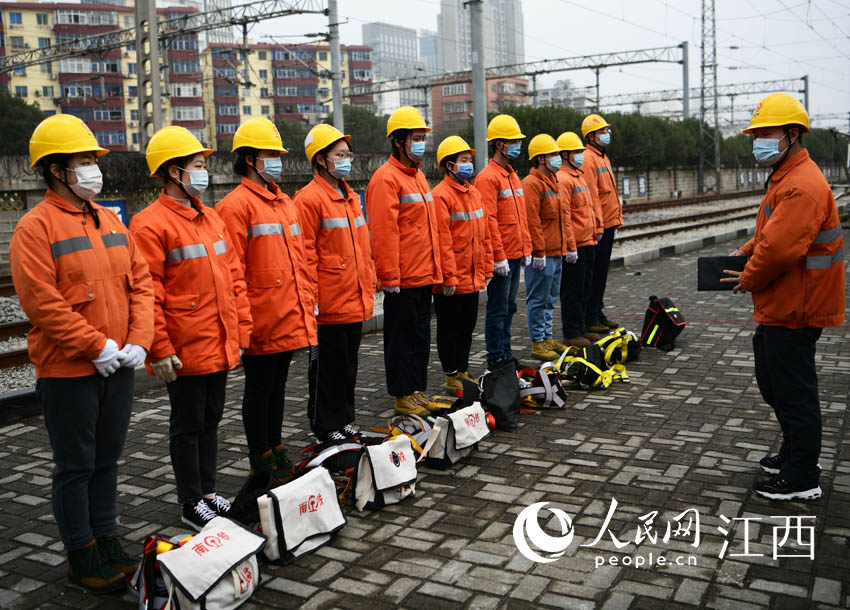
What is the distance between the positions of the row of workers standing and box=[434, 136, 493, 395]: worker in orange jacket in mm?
18

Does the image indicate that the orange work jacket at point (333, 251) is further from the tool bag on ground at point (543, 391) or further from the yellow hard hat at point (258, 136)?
the tool bag on ground at point (543, 391)

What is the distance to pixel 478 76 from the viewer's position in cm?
1438

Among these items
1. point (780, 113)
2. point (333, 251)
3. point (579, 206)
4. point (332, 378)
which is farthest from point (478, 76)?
point (780, 113)

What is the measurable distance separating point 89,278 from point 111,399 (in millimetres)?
600

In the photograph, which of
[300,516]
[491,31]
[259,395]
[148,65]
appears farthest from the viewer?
[491,31]

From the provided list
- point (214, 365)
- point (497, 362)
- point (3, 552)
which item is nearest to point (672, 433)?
point (497, 362)

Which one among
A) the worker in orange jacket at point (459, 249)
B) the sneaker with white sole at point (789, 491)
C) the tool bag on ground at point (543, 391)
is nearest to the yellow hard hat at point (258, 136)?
the worker in orange jacket at point (459, 249)

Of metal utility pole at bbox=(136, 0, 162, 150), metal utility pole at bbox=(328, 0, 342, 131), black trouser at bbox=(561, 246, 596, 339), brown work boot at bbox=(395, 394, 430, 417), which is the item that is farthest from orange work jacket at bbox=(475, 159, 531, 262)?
metal utility pole at bbox=(328, 0, 342, 131)

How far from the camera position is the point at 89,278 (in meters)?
3.95

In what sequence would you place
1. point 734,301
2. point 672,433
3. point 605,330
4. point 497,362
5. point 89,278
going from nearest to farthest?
point 89,278 < point 672,433 < point 497,362 < point 605,330 < point 734,301

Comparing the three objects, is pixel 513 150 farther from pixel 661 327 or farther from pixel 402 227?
pixel 661 327

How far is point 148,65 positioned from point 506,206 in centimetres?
1379

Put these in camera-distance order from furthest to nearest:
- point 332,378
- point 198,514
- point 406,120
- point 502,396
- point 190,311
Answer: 1. point 406,120
2. point 502,396
3. point 332,378
4. point 198,514
5. point 190,311

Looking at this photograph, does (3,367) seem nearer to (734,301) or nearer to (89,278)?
(89,278)
